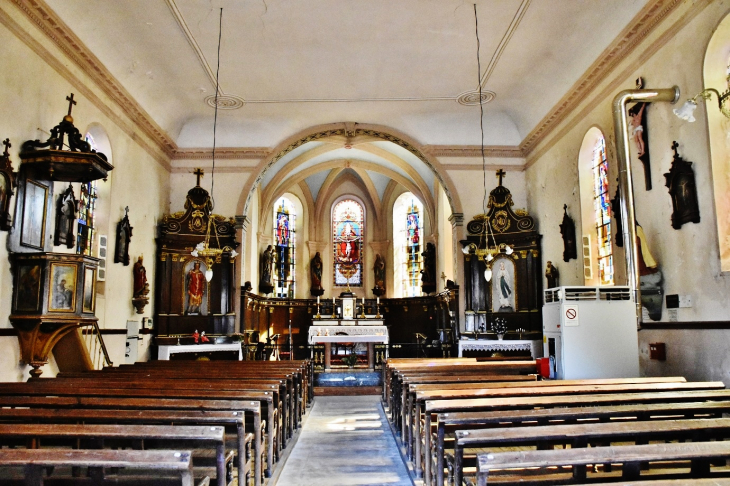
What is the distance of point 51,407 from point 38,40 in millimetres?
6120

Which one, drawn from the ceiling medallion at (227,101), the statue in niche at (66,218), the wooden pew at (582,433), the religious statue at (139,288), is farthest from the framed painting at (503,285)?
the wooden pew at (582,433)

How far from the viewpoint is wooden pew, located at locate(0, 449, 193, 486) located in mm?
2875

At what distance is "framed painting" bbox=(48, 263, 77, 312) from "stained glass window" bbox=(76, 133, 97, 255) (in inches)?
81.9

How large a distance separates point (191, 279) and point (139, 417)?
10.1 meters

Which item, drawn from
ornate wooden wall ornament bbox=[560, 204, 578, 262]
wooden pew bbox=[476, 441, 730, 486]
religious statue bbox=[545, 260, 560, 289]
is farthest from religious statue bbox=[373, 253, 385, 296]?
wooden pew bbox=[476, 441, 730, 486]

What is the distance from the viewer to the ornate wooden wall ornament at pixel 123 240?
448 inches

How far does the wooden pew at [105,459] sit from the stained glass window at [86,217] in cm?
761

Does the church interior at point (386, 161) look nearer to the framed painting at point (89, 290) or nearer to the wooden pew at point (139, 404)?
the framed painting at point (89, 290)

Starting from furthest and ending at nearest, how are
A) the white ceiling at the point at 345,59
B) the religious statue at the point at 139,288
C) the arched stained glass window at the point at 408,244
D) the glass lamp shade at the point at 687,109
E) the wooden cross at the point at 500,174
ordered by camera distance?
1. the arched stained glass window at the point at 408,244
2. the wooden cross at the point at 500,174
3. the religious statue at the point at 139,288
4. the white ceiling at the point at 345,59
5. the glass lamp shade at the point at 687,109

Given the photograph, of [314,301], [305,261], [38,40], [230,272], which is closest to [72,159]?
[38,40]

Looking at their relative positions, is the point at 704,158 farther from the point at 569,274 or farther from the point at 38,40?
the point at 38,40

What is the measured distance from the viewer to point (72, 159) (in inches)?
316

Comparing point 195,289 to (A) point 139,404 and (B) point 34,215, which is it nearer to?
(B) point 34,215

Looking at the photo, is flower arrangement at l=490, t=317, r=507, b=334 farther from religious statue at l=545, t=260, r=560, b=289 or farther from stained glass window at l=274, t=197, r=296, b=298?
stained glass window at l=274, t=197, r=296, b=298
